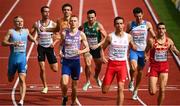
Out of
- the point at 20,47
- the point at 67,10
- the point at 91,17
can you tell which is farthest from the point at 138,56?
the point at 20,47

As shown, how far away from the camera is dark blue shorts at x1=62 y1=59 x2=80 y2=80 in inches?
577

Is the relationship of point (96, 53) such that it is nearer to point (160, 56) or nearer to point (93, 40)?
point (93, 40)

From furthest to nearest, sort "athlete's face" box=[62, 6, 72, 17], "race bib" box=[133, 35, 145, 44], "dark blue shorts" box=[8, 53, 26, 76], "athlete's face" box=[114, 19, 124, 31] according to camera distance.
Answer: "race bib" box=[133, 35, 145, 44] < "athlete's face" box=[62, 6, 72, 17] < "dark blue shorts" box=[8, 53, 26, 76] < "athlete's face" box=[114, 19, 124, 31]

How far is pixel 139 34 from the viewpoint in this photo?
16.3 meters

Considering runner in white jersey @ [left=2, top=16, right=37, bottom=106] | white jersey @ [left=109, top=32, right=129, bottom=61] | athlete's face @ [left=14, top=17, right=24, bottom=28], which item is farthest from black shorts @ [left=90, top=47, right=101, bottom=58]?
white jersey @ [left=109, top=32, right=129, bottom=61]

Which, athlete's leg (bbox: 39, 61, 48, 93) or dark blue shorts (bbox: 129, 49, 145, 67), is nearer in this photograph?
dark blue shorts (bbox: 129, 49, 145, 67)

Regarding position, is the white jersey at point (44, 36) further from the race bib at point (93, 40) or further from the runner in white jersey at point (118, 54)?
the runner in white jersey at point (118, 54)

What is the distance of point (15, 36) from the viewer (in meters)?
15.3

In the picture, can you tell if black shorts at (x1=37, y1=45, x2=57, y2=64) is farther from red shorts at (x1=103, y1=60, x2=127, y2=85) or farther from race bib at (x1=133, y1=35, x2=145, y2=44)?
red shorts at (x1=103, y1=60, x2=127, y2=85)

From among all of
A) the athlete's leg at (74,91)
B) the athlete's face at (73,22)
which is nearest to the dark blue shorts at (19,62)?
the athlete's leg at (74,91)

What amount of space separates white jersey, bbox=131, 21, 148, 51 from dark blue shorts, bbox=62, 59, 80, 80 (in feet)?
7.44

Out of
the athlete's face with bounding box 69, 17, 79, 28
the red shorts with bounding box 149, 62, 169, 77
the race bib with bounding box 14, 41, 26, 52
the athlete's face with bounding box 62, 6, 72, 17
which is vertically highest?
the athlete's face with bounding box 62, 6, 72, 17

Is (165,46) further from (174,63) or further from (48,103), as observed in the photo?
(174,63)

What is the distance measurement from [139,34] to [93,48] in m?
1.37
